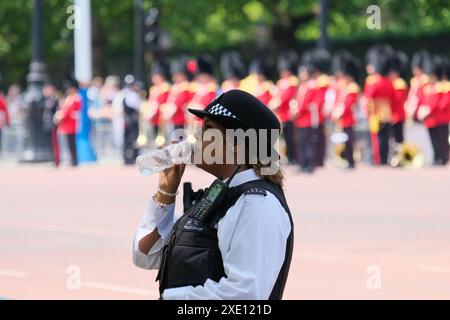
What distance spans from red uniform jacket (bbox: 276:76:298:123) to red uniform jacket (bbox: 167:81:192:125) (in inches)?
101

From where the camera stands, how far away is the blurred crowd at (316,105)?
23.4 m

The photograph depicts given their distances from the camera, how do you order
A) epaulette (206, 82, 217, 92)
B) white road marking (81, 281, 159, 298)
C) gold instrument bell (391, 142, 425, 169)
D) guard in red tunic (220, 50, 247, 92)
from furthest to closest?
guard in red tunic (220, 50, 247, 92), epaulette (206, 82, 217, 92), gold instrument bell (391, 142, 425, 169), white road marking (81, 281, 159, 298)

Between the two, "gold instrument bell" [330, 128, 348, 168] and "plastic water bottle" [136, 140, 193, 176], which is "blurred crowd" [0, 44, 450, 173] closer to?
"gold instrument bell" [330, 128, 348, 168]

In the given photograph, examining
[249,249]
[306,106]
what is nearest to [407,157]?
[306,106]

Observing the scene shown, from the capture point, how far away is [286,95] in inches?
928

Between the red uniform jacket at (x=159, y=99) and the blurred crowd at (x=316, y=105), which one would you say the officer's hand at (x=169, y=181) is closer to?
the blurred crowd at (x=316, y=105)

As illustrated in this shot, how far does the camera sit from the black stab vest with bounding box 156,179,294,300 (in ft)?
13.1

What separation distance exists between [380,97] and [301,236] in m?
12.0

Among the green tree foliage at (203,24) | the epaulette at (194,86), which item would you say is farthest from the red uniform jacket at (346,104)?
the green tree foliage at (203,24)

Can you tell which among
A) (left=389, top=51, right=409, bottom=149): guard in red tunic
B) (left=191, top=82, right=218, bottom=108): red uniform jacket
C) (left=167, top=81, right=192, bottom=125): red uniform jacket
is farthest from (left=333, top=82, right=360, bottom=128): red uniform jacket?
(left=167, top=81, right=192, bottom=125): red uniform jacket

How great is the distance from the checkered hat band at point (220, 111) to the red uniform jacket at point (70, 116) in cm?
2149
